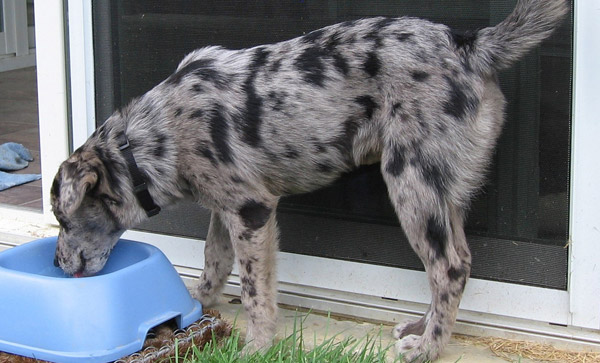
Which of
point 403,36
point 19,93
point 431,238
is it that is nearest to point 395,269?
point 431,238

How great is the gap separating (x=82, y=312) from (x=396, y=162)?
56.1 inches

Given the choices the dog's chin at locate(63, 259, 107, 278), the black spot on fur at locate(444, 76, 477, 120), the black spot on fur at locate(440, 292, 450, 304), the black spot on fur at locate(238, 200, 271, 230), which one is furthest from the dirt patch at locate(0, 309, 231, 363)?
the black spot on fur at locate(444, 76, 477, 120)

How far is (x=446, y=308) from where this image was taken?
3.81 m

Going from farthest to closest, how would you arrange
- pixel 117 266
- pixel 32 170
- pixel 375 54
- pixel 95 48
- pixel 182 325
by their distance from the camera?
1. pixel 32 170
2. pixel 95 48
3. pixel 117 266
4. pixel 182 325
5. pixel 375 54

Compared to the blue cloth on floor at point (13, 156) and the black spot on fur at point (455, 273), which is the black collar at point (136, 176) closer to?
the black spot on fur at point (455, 273)

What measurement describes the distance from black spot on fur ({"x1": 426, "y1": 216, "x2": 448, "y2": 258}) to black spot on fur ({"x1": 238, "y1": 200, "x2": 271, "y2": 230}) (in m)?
0.71

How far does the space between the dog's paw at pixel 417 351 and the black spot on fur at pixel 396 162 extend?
2.54ft

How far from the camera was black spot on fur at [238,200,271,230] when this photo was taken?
12.5ft

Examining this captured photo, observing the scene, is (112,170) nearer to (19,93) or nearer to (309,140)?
(309,140)

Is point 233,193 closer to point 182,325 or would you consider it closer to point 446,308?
point 182,325

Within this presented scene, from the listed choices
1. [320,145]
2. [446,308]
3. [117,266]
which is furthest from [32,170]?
[446,308]

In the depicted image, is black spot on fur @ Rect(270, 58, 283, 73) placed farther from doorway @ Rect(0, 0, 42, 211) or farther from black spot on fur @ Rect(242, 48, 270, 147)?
doorway @ Rect(0, 0, 42, 211)

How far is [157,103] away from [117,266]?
87 cm

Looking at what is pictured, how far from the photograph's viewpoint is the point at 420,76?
142 inches
